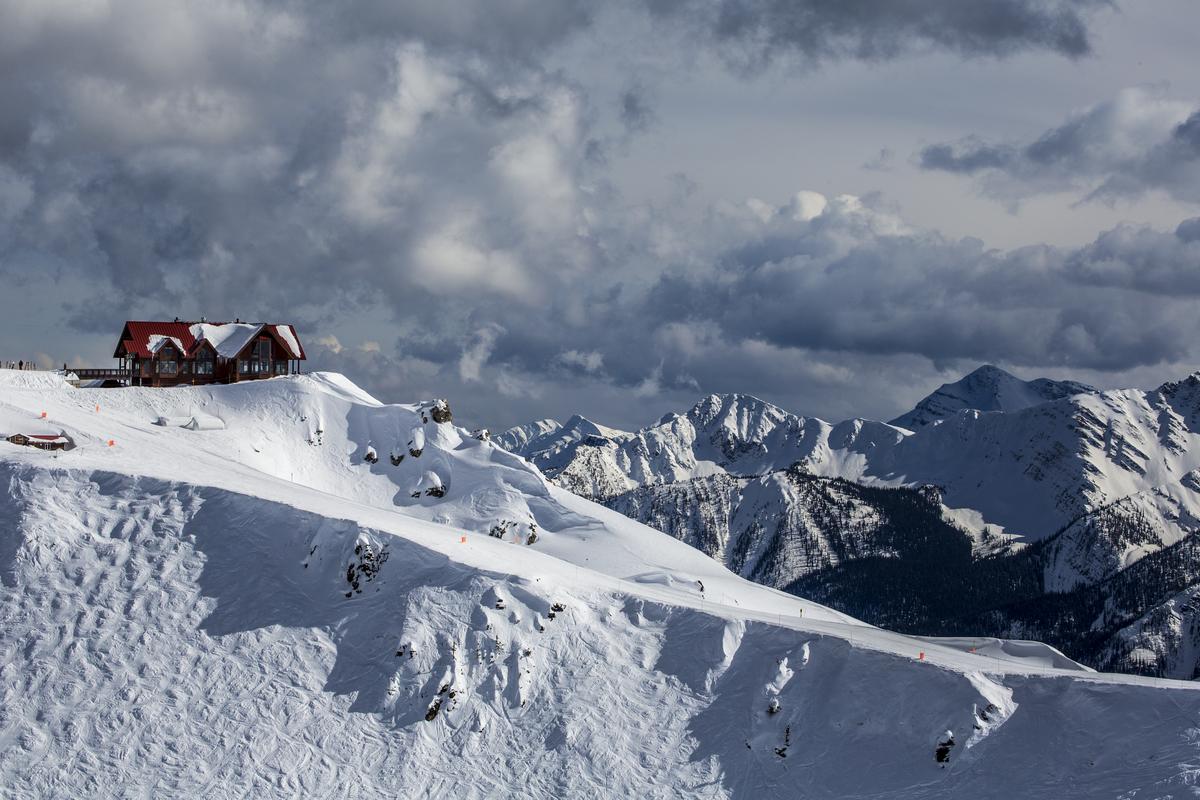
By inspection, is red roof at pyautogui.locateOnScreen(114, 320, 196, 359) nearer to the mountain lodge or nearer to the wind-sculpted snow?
the mountain lodge

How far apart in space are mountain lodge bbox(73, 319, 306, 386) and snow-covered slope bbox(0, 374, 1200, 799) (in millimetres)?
48036

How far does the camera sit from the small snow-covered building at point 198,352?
425 ft

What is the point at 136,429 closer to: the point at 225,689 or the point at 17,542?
the point at 17,542

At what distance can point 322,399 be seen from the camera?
125812mm

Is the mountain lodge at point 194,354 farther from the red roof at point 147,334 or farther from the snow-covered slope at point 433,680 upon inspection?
the snow-covered slope at point 433,680

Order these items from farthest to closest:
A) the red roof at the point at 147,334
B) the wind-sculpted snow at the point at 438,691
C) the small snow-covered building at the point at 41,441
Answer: the red roof at the point at 147,334, the small snow-covered building at the point at 41,441, the wind-sculpted snow at the point at 438,691

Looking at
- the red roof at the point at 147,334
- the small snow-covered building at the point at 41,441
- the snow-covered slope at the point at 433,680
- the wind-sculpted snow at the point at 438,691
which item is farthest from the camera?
the red roof at the point at 147,334

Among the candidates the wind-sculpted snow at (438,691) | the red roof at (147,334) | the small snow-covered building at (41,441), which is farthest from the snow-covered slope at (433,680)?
the red roof at (147,334)

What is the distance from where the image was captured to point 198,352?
5182 inches

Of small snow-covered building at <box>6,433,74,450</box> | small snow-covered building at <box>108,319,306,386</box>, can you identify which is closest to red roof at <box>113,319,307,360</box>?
small snow-covered building at <box>108,319,306,386</box>

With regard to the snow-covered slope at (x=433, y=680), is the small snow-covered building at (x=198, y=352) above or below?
above

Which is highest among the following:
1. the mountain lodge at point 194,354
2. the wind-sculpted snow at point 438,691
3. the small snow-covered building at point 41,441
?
the mountain lodge at point 194,354

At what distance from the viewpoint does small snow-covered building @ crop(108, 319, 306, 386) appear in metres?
130

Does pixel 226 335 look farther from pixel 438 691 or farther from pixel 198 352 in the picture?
pixel 438 691
